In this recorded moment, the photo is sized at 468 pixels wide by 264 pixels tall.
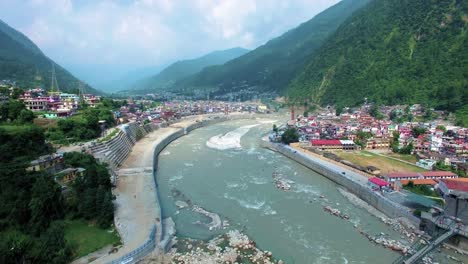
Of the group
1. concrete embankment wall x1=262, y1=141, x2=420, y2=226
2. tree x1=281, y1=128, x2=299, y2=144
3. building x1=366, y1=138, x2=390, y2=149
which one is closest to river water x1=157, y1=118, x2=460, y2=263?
concrete embankment wall x1=262, y1=141, x2=420, y2=226

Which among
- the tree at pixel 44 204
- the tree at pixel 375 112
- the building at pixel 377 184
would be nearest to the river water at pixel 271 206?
the building at pixel 377 184

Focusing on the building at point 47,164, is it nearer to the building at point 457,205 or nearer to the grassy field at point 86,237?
the grassy field at point 86,237

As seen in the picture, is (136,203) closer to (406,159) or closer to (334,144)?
(334,144)

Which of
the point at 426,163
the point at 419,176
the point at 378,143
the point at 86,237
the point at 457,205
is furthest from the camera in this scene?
the point at 378,143

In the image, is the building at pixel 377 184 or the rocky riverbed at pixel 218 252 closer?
the rocky riverbed at pixel 218 252

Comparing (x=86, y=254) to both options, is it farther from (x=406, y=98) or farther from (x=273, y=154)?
(x=406, y=98)

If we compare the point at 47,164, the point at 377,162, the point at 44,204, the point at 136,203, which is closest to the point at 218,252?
the point at 136,203
